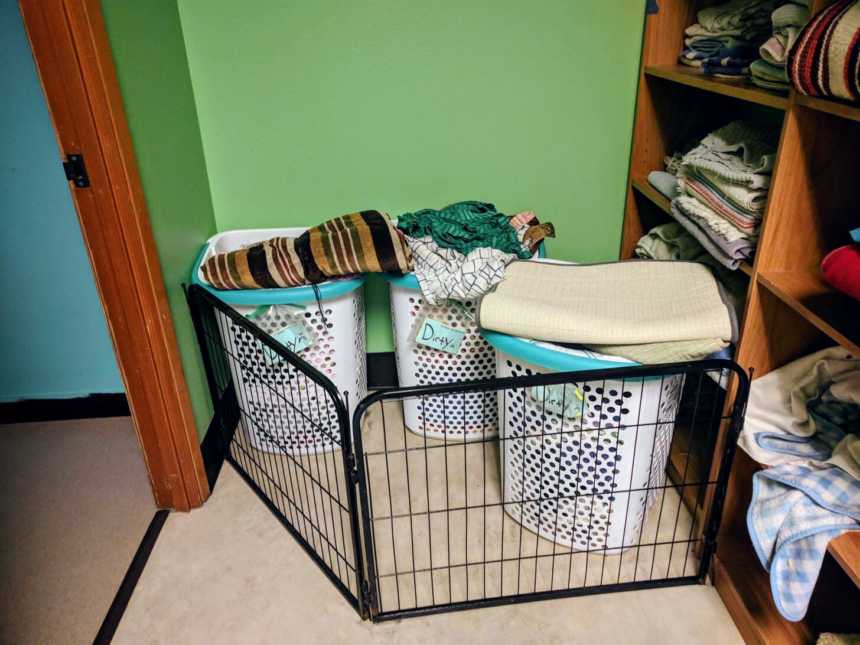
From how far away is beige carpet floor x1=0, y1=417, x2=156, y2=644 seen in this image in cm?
148

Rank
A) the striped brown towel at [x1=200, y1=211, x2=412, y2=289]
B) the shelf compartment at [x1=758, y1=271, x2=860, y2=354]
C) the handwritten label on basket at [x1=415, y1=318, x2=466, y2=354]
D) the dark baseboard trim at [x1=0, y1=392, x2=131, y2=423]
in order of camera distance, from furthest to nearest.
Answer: the dark baseboard trim at [x1=0, y1=392, x2=131, y2=423], the handwritten label on basket at [x1=415, y1=318, x2=466, y2=354], the striped brown towel at [x1=200, y1=211, x2=412, y2=289], the shelf compartment at [x1=758, y1=271, x2=860, y2=354]

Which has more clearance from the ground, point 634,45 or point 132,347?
point 634,45

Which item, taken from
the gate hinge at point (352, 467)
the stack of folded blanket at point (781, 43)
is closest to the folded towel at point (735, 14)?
the stack of folded blanket at point (781, 43)

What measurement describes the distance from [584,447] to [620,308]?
0.31 m

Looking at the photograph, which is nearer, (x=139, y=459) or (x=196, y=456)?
(x=196, y=456)

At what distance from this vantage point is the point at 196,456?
1707mm

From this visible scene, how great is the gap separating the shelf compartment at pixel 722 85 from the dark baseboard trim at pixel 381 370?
1.15 metres

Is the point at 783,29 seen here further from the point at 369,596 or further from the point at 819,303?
the point at 369,596

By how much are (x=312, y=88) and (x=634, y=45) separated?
0.89 metres

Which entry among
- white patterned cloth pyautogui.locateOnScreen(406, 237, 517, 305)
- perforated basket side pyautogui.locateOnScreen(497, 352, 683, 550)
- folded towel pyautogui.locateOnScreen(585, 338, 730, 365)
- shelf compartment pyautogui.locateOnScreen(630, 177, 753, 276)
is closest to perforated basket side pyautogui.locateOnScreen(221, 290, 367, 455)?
white patterned cloth pyautogui.locateOnScreen(406, 237, 517, 305)

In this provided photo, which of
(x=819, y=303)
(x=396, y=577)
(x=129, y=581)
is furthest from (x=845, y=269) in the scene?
(x=129, y=581)

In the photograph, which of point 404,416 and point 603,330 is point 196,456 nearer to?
point 404,416

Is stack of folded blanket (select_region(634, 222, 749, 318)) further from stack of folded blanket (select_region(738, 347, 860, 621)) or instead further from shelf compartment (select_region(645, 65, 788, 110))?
shelf compartment (select_region(645, 65, 788, 110))

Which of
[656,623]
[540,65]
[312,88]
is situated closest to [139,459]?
[312,88]
